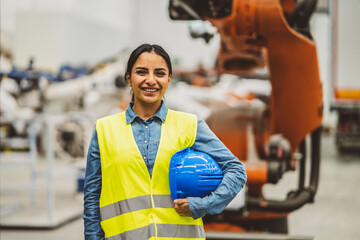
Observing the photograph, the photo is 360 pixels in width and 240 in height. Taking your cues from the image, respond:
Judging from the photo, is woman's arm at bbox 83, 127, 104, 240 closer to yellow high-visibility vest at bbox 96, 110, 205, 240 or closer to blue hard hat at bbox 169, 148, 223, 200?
yellow high-visibility vest at bbox 96, 110, 205, 240

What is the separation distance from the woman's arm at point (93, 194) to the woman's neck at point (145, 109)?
0.19 metres

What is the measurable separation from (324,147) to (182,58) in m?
11.5

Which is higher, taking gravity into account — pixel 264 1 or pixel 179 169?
pixel 264 1

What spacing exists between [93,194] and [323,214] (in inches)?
195

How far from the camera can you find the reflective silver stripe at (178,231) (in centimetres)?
187

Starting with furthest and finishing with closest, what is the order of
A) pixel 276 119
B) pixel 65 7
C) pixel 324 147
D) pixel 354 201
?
pixel 65 7 → pixel 324 147 → pixel 354 201 → pixel 276 119

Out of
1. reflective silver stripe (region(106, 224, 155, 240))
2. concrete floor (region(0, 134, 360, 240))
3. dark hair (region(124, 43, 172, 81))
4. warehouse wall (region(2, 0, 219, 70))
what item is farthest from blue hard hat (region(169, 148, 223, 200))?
warehouse wall (region(2, 0, 219, 70))

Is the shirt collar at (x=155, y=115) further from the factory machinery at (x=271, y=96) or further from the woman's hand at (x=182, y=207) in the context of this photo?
the factory machinery at (x=271, y=96)

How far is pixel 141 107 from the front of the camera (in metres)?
1.95

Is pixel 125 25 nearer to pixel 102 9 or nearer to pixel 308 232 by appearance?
pixel 102 9

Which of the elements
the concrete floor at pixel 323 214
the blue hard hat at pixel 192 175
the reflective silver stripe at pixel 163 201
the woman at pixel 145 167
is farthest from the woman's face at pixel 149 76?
the concrete floor at pixel 323 214

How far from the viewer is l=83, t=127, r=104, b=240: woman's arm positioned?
1931 mm

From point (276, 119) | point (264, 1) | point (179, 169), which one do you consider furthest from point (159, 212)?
point (276, 119)

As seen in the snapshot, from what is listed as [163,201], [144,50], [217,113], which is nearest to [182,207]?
[163,201]
